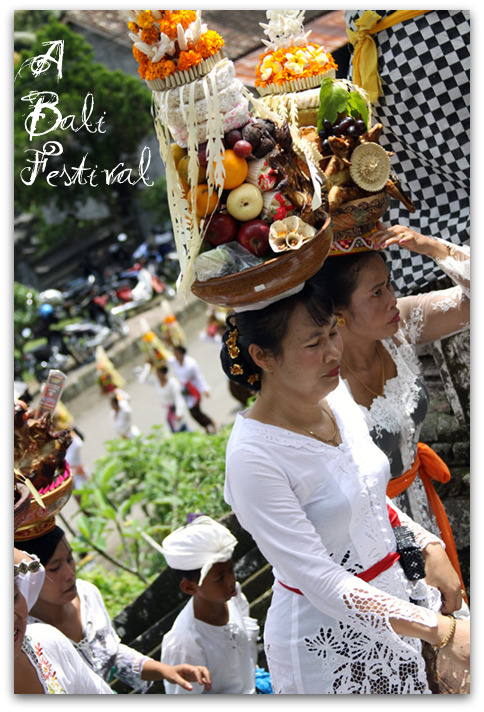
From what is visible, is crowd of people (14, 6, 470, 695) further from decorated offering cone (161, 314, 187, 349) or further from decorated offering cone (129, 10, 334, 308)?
decorated offering cone (161, 314, 187, 349)

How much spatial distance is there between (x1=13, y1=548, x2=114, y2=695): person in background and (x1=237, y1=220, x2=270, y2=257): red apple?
1.06 meters

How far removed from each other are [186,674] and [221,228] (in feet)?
5.46

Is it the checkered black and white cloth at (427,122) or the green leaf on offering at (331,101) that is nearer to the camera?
the green leaf on offering at (331,101)

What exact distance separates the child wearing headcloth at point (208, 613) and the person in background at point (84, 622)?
0.32 feet

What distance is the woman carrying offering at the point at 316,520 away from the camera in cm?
200

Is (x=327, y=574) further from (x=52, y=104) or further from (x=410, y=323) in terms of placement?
(x=52, y=104)

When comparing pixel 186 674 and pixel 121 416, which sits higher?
pixel 186 674

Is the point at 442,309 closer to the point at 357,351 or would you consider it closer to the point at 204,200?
the point at 357,351

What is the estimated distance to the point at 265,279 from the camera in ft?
6.60

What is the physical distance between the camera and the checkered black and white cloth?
3078 millimetres

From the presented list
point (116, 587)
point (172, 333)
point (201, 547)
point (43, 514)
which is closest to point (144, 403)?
point (172, 333)

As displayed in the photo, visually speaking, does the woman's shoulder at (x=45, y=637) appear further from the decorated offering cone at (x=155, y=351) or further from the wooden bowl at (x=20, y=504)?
the decorated offering cone at (x=155, y=351)

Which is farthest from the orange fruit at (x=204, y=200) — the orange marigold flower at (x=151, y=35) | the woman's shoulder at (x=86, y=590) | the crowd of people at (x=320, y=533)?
the woman's shoulder at (x=86, y=590)

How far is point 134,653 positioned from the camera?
115 inches
